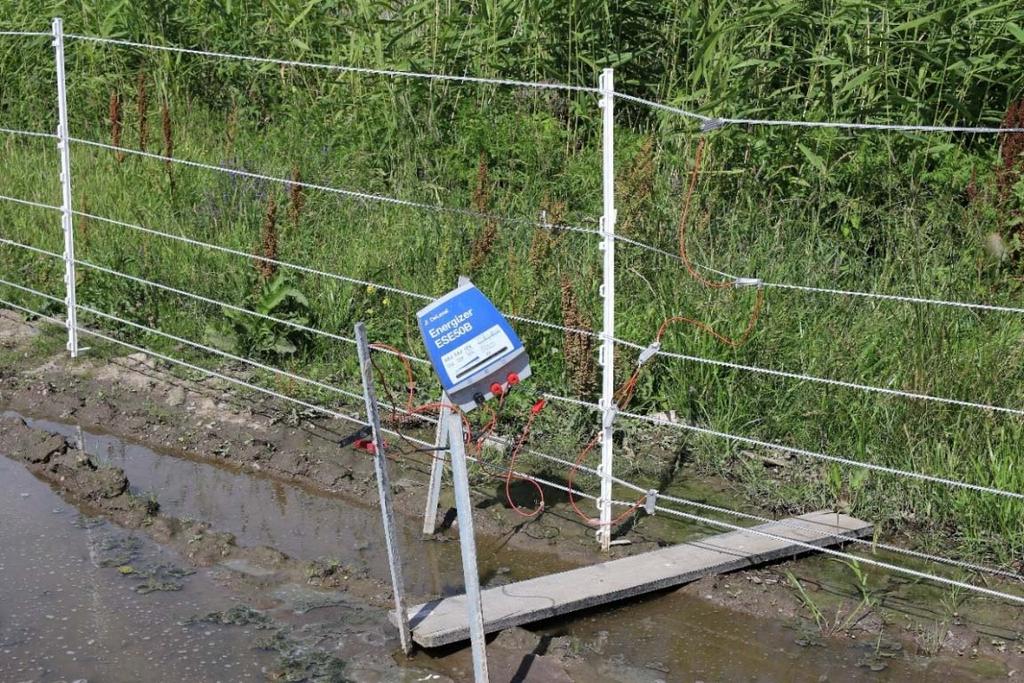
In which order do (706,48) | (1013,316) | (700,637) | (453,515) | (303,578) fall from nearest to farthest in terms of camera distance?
(700,637), (303,578), (453,515), (1013,316), (706,48)

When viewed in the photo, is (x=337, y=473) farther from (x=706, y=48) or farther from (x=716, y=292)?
(x=706, y=48)

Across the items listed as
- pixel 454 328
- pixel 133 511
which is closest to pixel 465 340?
pixel 454 328

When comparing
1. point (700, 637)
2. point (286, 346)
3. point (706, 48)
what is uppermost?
point (706, 48)

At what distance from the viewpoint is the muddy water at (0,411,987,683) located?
164 inches

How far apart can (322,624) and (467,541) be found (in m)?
0.96

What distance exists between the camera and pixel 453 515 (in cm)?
534

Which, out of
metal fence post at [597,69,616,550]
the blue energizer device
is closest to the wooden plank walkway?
metal fence post at [597,69,616,550]

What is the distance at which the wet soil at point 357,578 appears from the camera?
422 cm

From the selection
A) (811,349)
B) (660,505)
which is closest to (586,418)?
(660,505)

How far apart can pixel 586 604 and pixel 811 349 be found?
1.96m

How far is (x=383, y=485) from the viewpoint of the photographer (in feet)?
13.3

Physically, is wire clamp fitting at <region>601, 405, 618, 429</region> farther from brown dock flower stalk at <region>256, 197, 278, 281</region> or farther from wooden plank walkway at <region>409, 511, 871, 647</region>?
brown dock flower stalk at <region>256, 197, 278, 281</region>

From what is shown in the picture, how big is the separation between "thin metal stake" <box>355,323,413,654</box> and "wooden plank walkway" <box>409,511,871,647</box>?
0.07 meters

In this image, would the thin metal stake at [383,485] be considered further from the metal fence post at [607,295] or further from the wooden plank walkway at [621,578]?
the metal fence post at [607,295]
